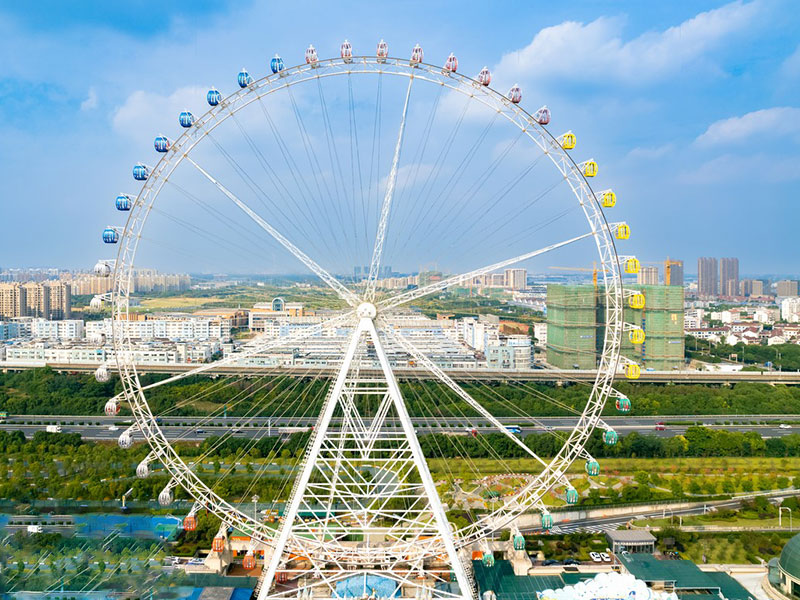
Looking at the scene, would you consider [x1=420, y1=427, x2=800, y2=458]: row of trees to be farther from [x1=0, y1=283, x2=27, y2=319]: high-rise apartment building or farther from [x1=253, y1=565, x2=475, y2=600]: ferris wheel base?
[x1=0, y1=283, x2=27, y2=319]: high-rise apartment building

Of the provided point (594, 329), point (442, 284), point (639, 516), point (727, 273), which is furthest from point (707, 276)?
point (442, 284)

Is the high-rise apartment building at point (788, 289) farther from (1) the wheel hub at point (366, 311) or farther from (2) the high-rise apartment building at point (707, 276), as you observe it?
(1) the wheel hub at point (366, 311)

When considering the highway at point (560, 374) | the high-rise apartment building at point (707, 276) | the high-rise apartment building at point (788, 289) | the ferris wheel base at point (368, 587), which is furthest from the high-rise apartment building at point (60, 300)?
the high-rise apartment building at point (788, 289)

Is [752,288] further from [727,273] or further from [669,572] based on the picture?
[669,572]

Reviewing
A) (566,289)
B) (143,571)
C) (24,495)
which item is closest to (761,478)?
(143,571)

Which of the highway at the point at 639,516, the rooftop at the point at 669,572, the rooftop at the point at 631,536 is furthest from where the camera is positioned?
the highway at the point at 639,516

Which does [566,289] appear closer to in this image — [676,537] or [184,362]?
[184,362]
